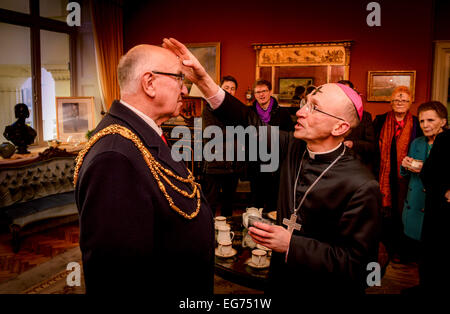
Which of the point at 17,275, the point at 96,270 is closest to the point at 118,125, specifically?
the point at 96,270

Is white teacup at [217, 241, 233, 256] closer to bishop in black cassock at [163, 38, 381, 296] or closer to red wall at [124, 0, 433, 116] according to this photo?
bishop in black cassock at [163, 38, 381, 296]

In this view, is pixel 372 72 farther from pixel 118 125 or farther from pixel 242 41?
pixel 118 125

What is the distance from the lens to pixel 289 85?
586cm

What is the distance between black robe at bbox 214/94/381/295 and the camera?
1350 mm

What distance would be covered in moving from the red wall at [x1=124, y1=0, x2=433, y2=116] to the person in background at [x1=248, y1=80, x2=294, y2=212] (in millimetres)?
2576

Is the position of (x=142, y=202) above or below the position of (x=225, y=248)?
above

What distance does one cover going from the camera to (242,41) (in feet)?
20.3

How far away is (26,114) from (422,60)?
5679mm

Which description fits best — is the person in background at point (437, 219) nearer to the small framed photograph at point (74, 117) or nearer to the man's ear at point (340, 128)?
the man's ear at point (340, 128)

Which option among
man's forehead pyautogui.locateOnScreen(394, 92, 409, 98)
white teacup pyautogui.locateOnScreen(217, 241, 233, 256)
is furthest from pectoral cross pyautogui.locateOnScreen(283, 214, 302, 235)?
man's forehead pyautogui.locateOnScreen(394, 92, 409, 98)

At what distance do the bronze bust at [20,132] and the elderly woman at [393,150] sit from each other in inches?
173

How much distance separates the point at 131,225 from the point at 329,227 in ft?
2.80

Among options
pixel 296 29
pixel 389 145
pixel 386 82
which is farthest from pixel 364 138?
pixel 296 29

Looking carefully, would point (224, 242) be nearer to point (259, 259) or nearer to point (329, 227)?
point (259, 259)
